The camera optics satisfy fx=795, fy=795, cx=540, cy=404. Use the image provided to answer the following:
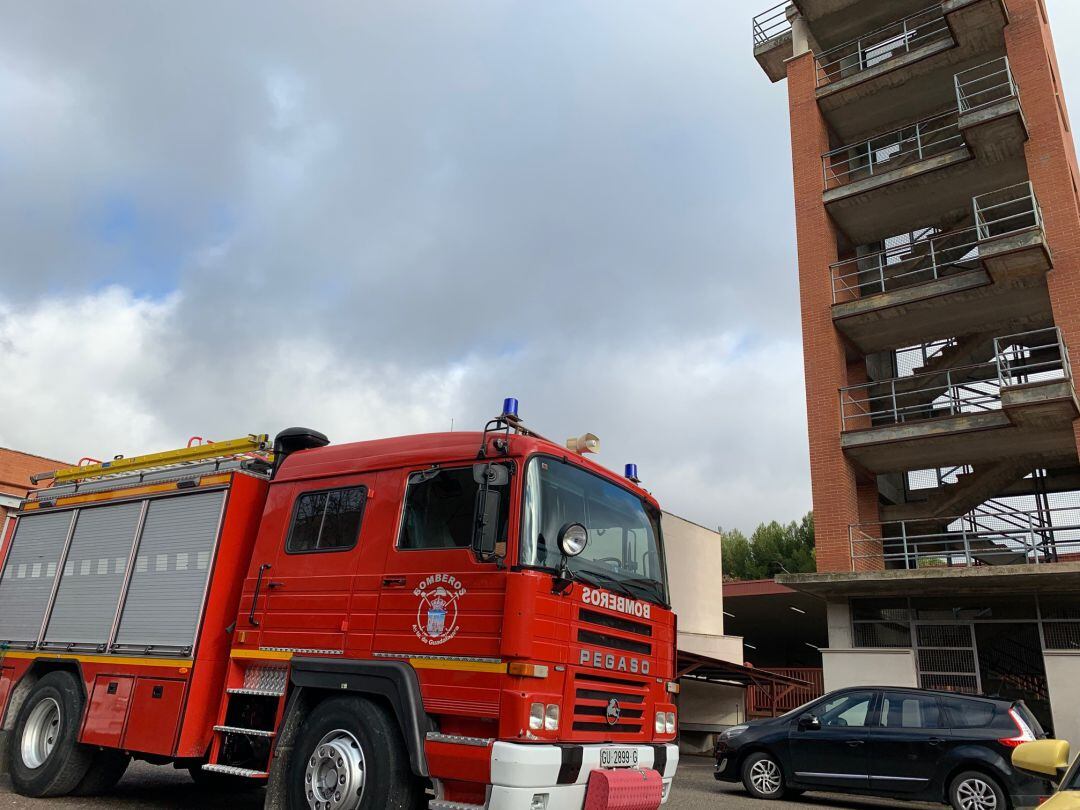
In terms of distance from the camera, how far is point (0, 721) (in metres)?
8.32

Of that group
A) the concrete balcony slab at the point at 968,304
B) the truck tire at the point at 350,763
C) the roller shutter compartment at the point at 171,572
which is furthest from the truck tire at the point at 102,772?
the concrete balcony slab at the point at 968,304

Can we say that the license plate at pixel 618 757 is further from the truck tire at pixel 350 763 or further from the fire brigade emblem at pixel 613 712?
the truck tire at pixel 350 763

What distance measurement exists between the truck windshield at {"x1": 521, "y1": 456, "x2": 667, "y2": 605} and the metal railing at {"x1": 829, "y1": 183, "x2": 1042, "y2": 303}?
13.0 m

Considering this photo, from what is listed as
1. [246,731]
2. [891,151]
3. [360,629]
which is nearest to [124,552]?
[246,731]

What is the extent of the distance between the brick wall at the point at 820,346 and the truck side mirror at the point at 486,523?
13.3 meters

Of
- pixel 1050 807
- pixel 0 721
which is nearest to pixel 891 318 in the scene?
pixel 1050 807

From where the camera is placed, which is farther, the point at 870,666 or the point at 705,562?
the point at 705,562

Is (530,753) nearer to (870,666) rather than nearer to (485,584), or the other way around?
(485,584)

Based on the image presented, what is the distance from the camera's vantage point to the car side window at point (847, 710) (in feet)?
34.9

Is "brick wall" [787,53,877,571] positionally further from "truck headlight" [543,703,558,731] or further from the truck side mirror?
the truck side mirror

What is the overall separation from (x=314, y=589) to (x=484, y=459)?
193cm

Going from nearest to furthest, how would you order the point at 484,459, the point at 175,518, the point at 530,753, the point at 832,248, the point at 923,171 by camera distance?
1. the point at 530,753
2. the point at 484,459
3. the point at 175,518
4. the point at 923,171
5. the point at 832,248

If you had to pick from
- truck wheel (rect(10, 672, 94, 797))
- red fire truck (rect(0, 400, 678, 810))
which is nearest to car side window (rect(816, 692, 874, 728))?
red fire truck (rect(0, 400, 678, 810))

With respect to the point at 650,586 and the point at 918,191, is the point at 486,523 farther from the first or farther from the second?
the point at 918,191
